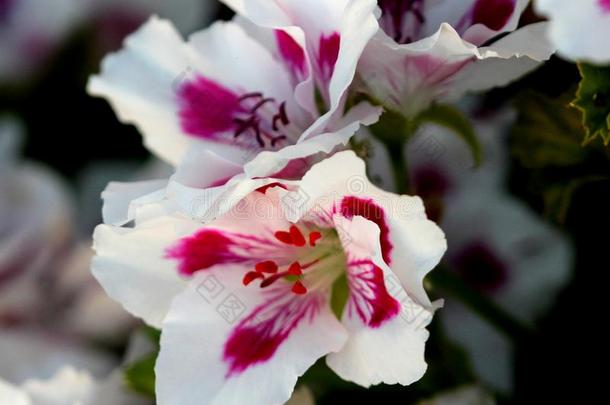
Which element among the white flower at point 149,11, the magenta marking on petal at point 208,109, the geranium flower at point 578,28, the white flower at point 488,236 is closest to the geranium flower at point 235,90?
the magenta marking on petal at point 208,109

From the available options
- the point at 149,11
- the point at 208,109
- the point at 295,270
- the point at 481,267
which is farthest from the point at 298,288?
the point at 149,11

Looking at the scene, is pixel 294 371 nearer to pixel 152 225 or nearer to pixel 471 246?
pixel 152 225

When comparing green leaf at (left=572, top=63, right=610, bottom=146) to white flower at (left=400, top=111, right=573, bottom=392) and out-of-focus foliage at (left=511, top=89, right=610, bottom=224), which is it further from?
white flower at (left=400, top=111, right=573, bottom=392)

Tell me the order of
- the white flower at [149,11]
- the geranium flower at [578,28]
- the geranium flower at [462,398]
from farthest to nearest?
the white flower at [149,11]
the geranium flower at [462,398]
the geranium flower at [578,28]

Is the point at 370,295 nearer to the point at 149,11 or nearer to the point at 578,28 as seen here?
the point at 578,28

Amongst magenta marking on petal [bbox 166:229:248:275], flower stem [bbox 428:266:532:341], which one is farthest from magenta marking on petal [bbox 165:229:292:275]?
flower stem [bbox 428:266:532:341]

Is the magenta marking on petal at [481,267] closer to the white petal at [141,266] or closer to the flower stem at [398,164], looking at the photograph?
the flower stem at [398,164]

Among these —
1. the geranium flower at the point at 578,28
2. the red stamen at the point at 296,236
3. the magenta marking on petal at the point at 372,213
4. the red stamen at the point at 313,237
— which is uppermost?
the geranium flower at the point at 578,28
